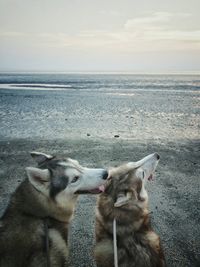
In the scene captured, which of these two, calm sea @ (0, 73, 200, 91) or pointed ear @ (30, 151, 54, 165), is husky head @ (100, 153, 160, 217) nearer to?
pointed ear @ (30, 151, 54, 165)

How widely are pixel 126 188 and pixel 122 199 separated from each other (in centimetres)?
37

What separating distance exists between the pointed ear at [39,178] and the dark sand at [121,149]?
1795 millimetres

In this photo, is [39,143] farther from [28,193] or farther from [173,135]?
[28,193]

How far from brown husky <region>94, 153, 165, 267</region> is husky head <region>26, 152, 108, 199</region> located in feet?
0.73

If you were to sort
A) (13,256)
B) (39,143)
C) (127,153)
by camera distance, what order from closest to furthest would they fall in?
(13,256) < (127,153) < (39,143)

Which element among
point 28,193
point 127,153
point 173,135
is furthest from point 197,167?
point 28,193

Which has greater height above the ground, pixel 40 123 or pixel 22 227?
pixel 22 227

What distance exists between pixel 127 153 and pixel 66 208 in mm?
6381

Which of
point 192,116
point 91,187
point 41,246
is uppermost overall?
point 91,187

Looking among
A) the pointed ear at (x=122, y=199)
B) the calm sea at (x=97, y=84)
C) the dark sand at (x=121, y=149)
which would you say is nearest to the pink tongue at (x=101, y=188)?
the pointed ear at (x=122, y=199)

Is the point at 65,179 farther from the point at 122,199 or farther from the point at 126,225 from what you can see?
the point at 126,225

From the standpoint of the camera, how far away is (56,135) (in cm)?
1411

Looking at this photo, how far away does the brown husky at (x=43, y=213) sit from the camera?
4121mm

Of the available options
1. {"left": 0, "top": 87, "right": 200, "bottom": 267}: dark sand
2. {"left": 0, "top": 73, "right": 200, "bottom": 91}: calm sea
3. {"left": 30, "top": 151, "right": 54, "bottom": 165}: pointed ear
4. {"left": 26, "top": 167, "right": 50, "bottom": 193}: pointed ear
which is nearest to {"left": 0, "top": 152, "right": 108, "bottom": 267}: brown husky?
{"left": 26, "top": 167, "right": 50, "bottom": 193}: pointed ear
